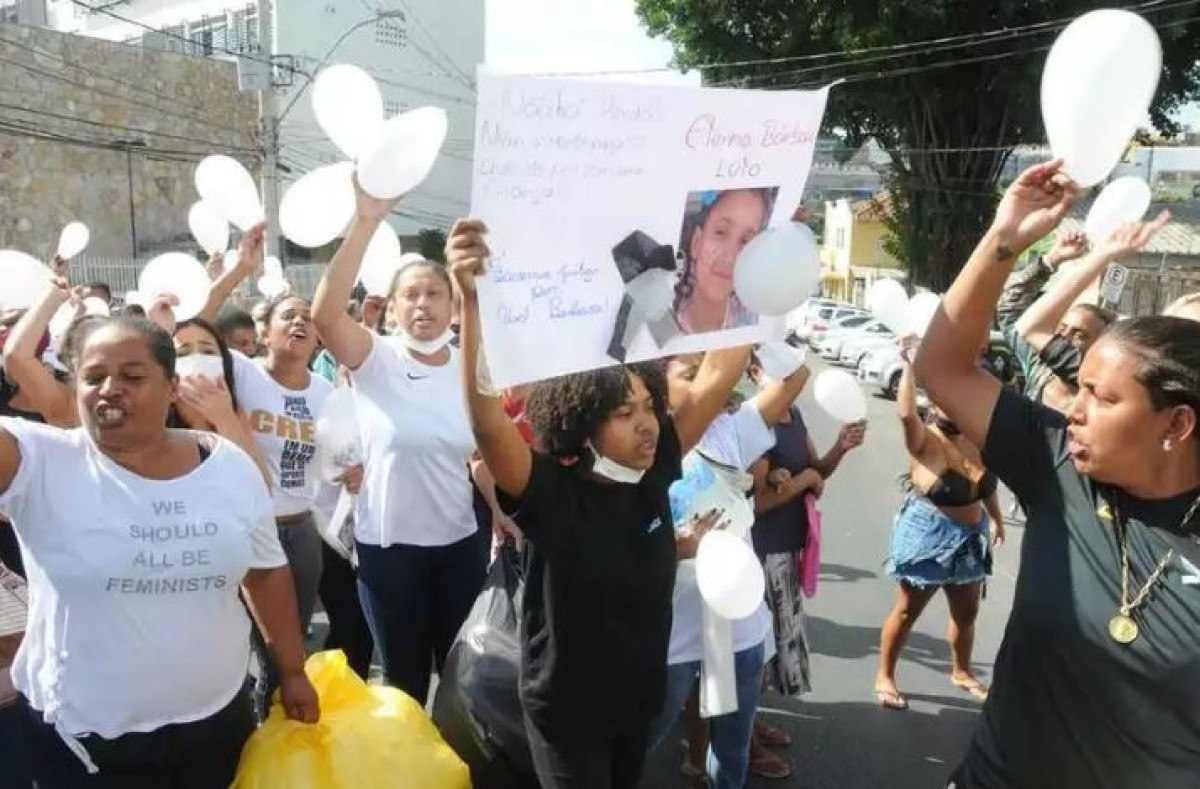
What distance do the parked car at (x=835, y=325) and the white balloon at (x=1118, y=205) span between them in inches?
883

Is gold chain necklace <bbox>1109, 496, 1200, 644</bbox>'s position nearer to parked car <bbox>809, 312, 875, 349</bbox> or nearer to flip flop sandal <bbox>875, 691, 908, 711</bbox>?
flip flop sandal <bbox>875, 691, 908, 711</bbox>

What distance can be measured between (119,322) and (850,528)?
625 centimetres

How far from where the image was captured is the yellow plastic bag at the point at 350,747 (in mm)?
2430

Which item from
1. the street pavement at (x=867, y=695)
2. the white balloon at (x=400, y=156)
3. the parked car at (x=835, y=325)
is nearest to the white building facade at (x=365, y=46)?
the parked car at (x=835, y=325)

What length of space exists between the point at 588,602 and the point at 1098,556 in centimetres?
107

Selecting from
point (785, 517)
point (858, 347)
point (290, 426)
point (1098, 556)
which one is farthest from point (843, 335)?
point (1098, 556)

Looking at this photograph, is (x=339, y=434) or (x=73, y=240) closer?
(x=339, y=434)

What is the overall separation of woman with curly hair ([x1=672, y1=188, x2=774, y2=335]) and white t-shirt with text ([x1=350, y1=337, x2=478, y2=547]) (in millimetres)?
1112

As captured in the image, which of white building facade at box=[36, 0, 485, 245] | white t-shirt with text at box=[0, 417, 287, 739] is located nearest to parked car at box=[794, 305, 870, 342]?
white building facade at box=[36, 0, 485, 245]

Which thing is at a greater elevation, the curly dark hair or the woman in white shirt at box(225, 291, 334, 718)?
the curly dark hair

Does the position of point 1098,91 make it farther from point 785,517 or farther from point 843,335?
point 843,335

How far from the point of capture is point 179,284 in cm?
401

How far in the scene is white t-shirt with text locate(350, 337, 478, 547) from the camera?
3.34m

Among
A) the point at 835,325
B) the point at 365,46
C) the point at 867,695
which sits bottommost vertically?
the point at 835,325
